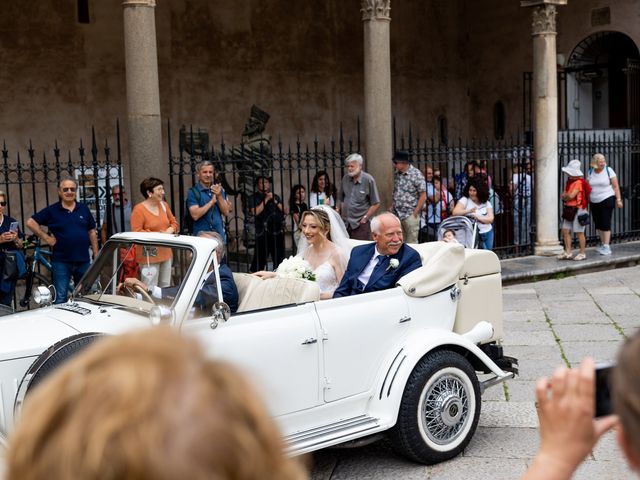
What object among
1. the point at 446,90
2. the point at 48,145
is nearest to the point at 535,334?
the point at 48,145

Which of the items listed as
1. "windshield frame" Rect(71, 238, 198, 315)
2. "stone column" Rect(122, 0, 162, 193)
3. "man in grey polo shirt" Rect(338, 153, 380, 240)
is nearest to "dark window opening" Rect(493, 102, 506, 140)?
"man in grey polo shirt" Rect(338, 153, 380, 240)

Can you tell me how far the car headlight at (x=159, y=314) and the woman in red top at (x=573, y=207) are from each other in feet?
30.3

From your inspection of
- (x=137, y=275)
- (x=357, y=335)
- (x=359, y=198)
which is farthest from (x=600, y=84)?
(x=137, y=275)

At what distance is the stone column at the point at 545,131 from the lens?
13.3 meters

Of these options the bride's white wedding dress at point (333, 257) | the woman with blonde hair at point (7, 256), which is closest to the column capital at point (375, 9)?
the woman with blonde hair at point (7, 256)

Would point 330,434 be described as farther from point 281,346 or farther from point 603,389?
point 603,389

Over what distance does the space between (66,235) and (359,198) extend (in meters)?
3.63

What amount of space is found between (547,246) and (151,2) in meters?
6.81

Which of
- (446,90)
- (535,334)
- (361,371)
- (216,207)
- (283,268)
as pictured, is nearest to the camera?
(361,371)

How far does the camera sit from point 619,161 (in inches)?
599

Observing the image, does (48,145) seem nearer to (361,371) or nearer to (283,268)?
(283,268)

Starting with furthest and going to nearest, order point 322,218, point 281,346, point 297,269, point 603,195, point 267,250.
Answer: point 603,195
point 267,250
point 322,218
point 297,269
point 281,346

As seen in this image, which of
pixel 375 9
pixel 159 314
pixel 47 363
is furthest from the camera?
pixel 375 9

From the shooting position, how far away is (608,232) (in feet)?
44.2
